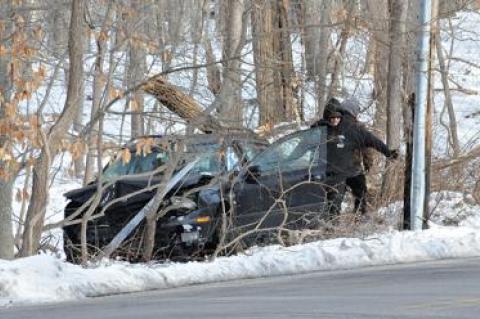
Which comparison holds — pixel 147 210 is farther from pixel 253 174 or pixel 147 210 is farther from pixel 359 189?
pixel 359 189

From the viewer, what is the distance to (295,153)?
48.5 ft

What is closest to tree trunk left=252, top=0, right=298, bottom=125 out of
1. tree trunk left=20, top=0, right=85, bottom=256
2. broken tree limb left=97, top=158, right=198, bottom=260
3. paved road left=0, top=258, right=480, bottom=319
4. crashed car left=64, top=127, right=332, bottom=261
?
crashed car left=64, top=127, right=332, bottom=261

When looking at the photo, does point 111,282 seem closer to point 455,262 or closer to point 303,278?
point 303,278

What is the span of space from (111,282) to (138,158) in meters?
3.51

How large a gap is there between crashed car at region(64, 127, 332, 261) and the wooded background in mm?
424

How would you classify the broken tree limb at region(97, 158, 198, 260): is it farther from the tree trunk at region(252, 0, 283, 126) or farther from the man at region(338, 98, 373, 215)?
the man at region(338, 98, 373, 215)

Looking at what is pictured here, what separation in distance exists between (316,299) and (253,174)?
495 cm

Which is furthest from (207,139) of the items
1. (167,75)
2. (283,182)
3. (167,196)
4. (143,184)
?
(167,75)

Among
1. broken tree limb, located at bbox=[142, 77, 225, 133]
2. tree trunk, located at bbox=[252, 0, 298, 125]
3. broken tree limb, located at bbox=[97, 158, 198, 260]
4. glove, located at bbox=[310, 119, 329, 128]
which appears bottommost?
broken tree limb, located at bbox=[97, 158, 198, 260]

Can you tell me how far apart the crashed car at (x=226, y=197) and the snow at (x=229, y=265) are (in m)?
0.55

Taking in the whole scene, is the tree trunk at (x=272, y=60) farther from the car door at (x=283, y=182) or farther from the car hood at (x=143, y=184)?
the car hood at (x=143, y=184)

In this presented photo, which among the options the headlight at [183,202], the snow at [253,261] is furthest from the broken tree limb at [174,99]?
the headlight at [183,202]

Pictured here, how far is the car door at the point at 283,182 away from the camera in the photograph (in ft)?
46.4

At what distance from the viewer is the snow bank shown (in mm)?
10938
